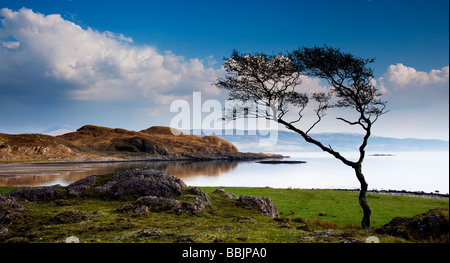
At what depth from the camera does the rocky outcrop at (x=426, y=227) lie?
462 inches

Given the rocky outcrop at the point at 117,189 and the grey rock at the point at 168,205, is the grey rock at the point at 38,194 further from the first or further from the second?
the grey rock at the point at 168,205

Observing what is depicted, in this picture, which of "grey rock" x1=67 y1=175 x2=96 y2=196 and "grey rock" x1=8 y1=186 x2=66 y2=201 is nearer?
"grey rock" x1=8 y1=186 x2=66 y2=201

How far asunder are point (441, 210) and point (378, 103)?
1570cm

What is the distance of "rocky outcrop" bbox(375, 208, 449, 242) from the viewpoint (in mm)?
11727

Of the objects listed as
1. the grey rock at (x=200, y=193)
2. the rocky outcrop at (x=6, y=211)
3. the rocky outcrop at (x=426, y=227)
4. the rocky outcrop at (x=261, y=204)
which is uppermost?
the rocky outcrop at (x=426, y=227)

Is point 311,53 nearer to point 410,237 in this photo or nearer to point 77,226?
point 410,237

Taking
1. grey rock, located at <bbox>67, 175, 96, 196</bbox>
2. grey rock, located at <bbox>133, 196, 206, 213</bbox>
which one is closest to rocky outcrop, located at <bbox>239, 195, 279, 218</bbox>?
grey rock, located at <bbox>133, 196, 206, 213</bbox>

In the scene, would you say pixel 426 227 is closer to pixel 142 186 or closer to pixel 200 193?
pixel 200 193

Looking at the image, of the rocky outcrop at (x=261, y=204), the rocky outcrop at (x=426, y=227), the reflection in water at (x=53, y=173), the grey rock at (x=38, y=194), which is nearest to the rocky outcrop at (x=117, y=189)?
the grey rock at (x=38, y=194)

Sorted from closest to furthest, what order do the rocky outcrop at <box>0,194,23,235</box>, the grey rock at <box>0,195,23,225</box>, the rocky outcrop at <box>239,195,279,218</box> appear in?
the rocky outcrop at <box>0,194,23,235</box> → the grey rock at <box>0,195,23,225</box> → the rocky outcrop at <box>239,195,279,218</box>

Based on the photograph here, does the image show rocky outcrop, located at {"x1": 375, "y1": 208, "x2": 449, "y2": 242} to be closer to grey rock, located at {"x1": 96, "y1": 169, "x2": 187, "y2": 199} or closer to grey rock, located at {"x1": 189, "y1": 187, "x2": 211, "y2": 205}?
grey rock, located at {"x1": 189, "y1": 187, "x2": 211, "y2": 205}

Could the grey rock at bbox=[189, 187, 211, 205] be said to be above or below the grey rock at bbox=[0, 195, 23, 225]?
below

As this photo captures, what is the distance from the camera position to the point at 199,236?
1305 centimetres

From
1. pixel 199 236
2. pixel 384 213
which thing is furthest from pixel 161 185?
→ pixel 384 213
